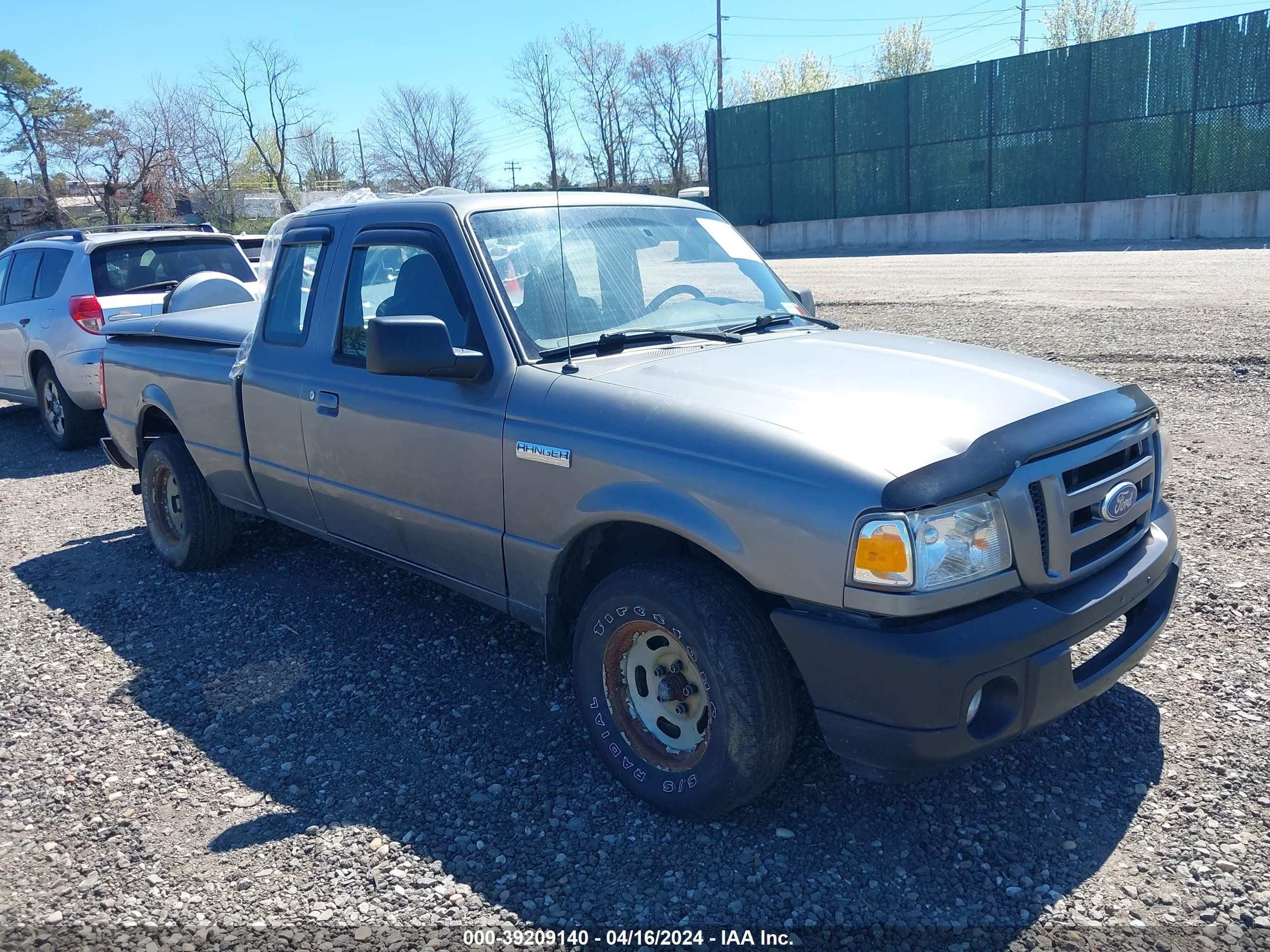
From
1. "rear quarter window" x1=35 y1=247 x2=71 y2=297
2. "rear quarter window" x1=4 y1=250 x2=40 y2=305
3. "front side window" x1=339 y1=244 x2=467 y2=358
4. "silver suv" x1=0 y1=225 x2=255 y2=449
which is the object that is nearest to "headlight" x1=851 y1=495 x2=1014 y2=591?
"front side window" x1=339 y1=244 x2=467 y2=358

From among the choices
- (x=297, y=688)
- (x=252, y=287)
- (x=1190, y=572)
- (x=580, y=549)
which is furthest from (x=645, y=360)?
(x=252, y=287)

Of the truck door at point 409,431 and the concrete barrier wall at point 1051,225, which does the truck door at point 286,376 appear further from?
the concrete barrier wall at point 1051,225

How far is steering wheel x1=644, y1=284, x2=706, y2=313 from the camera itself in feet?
13.2

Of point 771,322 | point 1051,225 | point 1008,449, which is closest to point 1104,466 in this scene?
point 1008,449

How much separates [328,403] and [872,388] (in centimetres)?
234

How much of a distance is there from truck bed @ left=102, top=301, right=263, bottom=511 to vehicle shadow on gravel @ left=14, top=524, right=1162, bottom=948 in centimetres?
94

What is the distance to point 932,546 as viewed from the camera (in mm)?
2637

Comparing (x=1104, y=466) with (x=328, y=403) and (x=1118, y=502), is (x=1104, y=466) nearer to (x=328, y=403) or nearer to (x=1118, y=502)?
(x=1118, y=502)

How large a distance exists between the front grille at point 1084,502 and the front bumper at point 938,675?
114 millimetres

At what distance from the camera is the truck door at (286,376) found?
450 cm

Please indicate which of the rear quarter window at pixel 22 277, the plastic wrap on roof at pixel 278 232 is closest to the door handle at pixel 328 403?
the plastic wrap on roof at pixel 278 232

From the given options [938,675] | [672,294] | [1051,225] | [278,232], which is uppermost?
[1051,225]

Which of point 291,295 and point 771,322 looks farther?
point 291,295

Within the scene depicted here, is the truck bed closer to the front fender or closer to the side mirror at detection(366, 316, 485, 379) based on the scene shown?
the side mirror at detection(366, 316, 485, 379)
